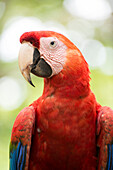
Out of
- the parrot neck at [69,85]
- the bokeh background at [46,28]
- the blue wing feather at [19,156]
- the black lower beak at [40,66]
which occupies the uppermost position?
the bokeh background at [46,28]

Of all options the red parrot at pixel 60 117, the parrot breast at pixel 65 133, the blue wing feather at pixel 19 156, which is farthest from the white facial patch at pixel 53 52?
the blue wing feather at pixel 19 156

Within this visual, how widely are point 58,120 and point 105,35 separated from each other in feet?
13.0

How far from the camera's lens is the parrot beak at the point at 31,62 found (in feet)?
5.47

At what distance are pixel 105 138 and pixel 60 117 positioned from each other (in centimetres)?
37

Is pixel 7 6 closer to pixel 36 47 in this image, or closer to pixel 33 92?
pixel 33 92

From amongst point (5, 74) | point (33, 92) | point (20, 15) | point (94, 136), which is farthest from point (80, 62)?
point (20, 15)

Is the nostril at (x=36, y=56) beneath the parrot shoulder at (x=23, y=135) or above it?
above

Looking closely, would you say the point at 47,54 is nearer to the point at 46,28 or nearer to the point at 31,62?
the point at 31,62

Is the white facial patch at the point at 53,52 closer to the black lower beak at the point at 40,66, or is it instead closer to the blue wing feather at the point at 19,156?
the black lower beak at the point at 40,66

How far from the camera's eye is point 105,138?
5.82 feet

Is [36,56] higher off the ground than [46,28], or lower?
lower

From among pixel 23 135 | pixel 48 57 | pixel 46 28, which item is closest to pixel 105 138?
pixel 23 135

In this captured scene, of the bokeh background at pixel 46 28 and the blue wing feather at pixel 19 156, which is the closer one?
the blue wing feather at pixel 19 156

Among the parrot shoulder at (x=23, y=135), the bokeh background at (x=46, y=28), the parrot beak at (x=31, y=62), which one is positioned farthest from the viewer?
the bokeh background at (x=46, y=28)
